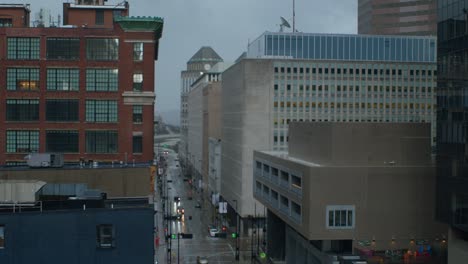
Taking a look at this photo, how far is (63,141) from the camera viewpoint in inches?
2571

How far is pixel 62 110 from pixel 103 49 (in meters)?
6.93

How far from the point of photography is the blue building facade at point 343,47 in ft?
421

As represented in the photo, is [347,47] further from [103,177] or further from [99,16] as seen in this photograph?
[103,177]

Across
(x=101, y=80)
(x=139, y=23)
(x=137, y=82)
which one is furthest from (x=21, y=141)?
(x=139, y=23)

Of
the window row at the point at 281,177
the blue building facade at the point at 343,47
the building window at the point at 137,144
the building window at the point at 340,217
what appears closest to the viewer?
the building window at the point at 137,144

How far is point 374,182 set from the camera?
67.5m

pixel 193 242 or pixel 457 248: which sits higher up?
pixel 457 248

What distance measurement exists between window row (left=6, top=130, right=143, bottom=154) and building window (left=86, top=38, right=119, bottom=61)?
695 centimetres

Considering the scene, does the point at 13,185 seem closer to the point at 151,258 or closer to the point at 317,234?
the point at 151,258

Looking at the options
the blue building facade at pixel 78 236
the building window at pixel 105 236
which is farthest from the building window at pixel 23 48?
the building window at pixel 105 236

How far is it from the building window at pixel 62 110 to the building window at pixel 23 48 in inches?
180

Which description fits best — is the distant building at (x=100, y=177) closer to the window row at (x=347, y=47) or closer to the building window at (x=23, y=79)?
the building window at (x=23, y=79)

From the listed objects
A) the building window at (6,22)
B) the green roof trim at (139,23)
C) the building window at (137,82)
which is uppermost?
the building window at (6,22)

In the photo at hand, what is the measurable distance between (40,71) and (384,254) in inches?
1470
